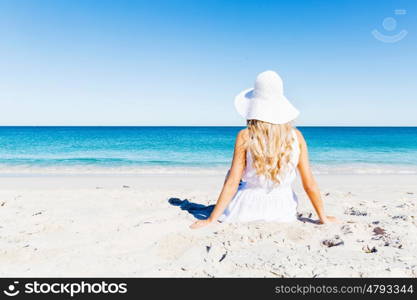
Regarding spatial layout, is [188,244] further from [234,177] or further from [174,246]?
[234,177]

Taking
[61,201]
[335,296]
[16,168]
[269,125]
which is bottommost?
[16,168]

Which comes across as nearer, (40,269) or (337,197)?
(40,269)

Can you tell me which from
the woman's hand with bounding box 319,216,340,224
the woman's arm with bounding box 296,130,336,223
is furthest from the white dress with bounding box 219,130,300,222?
the woman's hand with bounding box 319,216,340,224

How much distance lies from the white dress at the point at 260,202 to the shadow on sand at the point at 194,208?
617 mm

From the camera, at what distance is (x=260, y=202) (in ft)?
11.0

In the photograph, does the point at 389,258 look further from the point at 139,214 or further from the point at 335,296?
the point at 139,214

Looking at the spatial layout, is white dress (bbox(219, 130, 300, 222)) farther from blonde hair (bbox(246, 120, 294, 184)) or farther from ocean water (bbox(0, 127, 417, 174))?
ocean water (bbox(0, 127, 417, 174))

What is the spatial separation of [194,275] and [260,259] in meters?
0.55

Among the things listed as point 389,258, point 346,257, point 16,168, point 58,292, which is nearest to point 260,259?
point 346,257

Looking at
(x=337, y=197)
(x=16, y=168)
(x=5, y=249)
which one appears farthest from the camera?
(x=16, y=168)

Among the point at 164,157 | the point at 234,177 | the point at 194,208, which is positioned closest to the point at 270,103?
the point at 234,177

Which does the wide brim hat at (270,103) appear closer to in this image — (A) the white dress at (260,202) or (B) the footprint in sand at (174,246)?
(A) the white dress at (260,202)

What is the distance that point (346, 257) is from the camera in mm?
2545

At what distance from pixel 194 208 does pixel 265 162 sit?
1.73 meters
